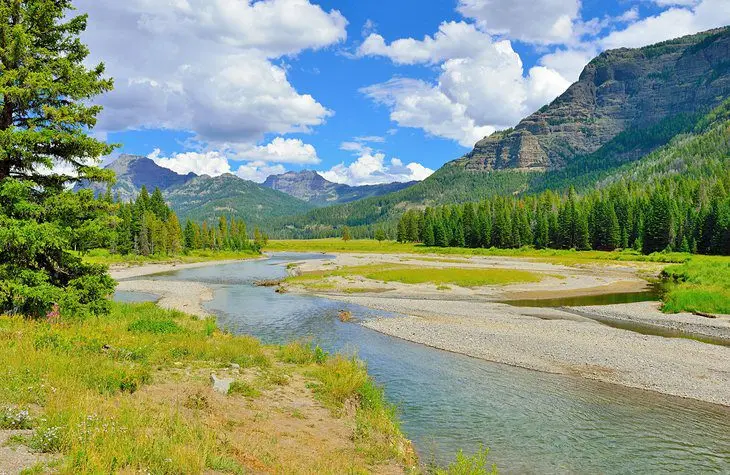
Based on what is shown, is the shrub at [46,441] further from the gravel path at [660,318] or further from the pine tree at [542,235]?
the pine tree at [542,235]

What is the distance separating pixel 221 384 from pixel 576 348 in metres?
22.6

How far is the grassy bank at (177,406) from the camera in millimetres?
8578

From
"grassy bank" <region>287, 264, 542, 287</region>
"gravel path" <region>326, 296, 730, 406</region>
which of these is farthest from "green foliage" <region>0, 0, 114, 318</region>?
"grassy bank" <region>287, 264, 542, 287</region>

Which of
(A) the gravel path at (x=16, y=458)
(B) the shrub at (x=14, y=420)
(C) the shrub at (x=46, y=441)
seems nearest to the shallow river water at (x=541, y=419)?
(C) the shrub at (x=46, y=441)

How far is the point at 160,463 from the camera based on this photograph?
8.29 m

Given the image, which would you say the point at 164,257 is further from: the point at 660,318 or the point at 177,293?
the point at 660,318

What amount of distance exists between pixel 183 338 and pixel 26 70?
1313cm

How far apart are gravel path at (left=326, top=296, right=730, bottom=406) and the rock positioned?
54.0ft

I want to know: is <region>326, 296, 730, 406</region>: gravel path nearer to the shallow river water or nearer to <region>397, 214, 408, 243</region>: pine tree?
the shallow river water

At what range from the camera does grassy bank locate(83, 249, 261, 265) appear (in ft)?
341

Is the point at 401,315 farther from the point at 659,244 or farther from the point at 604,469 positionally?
the point at 659,244

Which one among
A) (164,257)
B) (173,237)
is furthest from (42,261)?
(173,237)

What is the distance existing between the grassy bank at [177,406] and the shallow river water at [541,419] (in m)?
2.51

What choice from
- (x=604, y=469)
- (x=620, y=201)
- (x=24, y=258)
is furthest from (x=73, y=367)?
(x=620, y=201)
